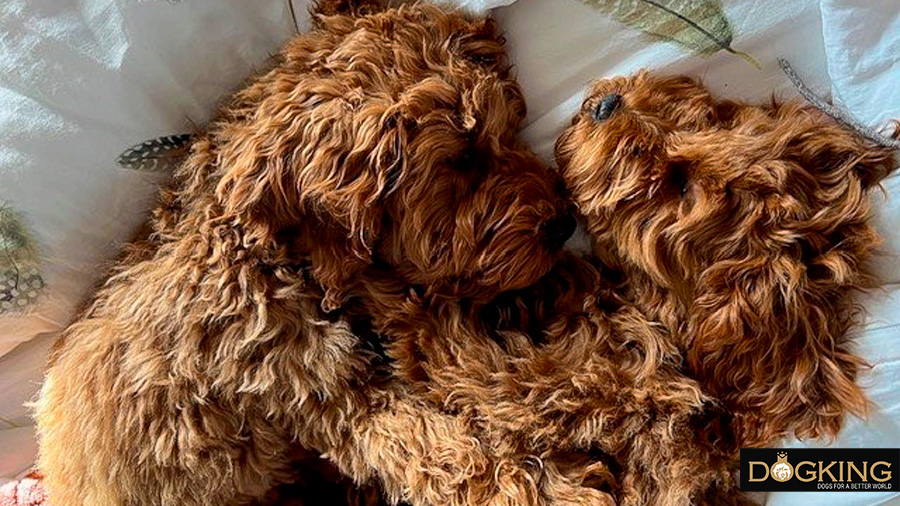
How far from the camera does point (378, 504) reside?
167cm

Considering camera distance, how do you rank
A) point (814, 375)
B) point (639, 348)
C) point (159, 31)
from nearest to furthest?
point (814, 375) < point (639, 348) < point (159, 31)

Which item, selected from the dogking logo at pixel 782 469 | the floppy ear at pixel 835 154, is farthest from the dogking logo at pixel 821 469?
the floppy ear at pixel 835 154

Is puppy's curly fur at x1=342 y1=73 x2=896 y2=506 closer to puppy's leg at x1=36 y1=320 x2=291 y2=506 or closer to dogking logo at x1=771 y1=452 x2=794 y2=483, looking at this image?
dogking logo at x1=771 y1=452 x2=794 y2=483

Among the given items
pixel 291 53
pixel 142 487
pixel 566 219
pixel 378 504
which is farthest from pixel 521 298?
pixel 142 487

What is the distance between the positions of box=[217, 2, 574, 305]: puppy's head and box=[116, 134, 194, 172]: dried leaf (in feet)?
0.35

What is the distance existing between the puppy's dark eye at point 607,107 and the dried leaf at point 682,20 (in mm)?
138

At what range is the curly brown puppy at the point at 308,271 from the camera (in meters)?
1.41

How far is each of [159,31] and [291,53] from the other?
0.26m

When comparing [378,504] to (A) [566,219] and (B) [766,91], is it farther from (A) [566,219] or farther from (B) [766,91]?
(B) [766,91]

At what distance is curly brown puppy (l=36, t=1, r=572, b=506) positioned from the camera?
141cm

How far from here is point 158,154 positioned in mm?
1603

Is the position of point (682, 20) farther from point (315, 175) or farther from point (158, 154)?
point (158, 154)

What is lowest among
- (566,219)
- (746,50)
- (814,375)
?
(814,375)

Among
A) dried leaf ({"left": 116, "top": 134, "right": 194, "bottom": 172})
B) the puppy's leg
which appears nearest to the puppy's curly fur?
the puppy's leg
